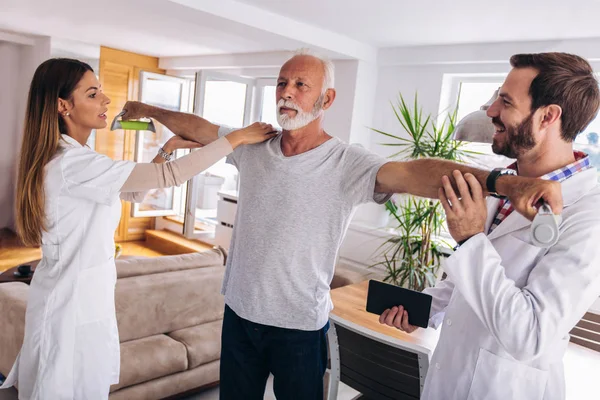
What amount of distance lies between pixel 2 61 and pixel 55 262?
240 inches

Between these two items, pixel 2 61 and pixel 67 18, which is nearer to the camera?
pixel 67 18

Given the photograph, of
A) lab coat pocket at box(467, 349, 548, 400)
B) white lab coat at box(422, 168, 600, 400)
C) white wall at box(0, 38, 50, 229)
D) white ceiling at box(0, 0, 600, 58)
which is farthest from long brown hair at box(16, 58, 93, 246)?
white wall at box(0, 38, 50, 229)

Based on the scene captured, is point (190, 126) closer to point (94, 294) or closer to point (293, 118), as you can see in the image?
point (293, 118)

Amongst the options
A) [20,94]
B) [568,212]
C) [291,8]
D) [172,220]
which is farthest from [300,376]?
[20,94]

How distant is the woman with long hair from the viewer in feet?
5.12

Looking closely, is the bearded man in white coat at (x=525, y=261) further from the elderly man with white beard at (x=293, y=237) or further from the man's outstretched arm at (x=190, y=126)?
the man's outstretched arm at (x=190, y=126)

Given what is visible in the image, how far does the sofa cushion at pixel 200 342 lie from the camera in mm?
2766

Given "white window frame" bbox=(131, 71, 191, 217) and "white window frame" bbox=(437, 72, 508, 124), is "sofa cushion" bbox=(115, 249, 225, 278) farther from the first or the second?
"white window frame" bbox=(131, 71, 191, 217)

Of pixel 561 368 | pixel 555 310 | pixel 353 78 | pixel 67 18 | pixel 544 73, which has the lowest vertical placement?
pixel 561 368

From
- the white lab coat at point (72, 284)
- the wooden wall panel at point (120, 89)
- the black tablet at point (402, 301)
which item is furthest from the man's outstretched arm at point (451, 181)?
the wooden wall panel at point (120, 89)

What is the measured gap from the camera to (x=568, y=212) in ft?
3.30

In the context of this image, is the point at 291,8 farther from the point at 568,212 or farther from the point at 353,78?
the point at 568,212

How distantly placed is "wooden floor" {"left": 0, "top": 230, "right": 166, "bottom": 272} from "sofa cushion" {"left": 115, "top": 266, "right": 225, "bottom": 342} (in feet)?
11.5

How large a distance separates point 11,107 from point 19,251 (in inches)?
78.9
